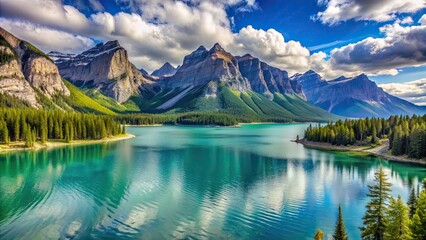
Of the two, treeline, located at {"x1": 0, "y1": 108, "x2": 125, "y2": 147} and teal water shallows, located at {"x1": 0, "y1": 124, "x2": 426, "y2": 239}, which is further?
treeline, located at {"x1": 0, "y1": 108, "x2": 125, "y2": 147}

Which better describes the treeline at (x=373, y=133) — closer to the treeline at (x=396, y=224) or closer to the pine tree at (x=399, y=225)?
the treeline at (x=396, y=224)

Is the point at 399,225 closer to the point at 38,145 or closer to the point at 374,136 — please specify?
the point at 374,136

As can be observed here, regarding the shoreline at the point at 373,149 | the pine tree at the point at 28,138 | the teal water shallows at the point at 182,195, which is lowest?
the teal water shallows at the point at 182,195

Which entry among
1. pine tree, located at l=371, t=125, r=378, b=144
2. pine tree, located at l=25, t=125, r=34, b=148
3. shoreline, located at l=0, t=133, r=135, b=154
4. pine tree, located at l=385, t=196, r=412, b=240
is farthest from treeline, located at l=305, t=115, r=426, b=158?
pine tree, located at l=25, t=125, r=34, b=148

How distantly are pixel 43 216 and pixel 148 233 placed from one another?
16930 millimetres

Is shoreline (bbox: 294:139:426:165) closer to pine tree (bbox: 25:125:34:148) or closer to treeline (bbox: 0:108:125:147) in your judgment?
treeline (bbox: 0:108:125:147)

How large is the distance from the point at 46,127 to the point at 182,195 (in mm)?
92584

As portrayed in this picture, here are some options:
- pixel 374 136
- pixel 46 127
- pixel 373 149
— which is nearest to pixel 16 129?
pixel 46 127

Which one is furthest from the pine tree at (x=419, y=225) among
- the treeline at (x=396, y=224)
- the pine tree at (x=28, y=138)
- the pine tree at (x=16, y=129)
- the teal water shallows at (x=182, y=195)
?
the pine tree at (x=16, y=129)

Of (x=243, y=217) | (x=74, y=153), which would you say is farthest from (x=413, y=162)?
(x=74, y=153)

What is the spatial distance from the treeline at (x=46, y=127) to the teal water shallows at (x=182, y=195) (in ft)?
64.7

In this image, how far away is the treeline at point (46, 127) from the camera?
11216cm

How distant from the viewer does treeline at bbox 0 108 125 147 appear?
11216cm

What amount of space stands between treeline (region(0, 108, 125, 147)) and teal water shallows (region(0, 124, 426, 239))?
19723mm
